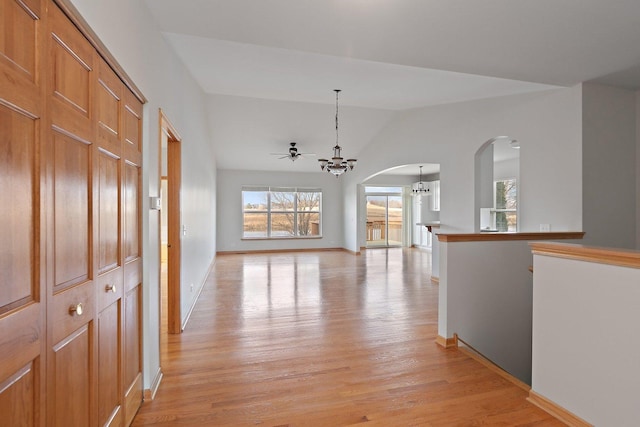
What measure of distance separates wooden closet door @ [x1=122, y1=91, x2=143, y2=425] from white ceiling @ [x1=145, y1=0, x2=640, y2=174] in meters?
0.85

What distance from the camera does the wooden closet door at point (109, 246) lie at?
1573mm

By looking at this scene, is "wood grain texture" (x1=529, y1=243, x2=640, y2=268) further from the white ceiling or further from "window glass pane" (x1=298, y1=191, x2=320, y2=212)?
"window glass pane" (x1=298, y1=191, x2=320, y2=212)

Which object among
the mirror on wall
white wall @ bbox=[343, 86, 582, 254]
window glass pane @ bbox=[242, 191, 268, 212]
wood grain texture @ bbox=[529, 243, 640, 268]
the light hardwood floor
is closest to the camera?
wood grain texture @ bbox=[529, 243, 640, 268]

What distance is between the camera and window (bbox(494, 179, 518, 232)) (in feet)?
28.3

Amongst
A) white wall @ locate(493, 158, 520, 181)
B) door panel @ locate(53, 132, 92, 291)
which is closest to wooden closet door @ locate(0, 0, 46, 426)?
door panel @ locate(53, 132, 92, 291)

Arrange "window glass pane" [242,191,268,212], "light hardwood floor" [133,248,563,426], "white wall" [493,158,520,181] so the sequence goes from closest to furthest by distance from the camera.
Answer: "light hardwood floor" [133,248,563,426] < "white wall" [493,158,520,181] < "window glass pane" [242,191,268,212]

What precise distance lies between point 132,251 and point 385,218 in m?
10.1

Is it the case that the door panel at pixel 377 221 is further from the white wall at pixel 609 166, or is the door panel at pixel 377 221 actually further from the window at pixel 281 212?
the white wall at pixel 609 166

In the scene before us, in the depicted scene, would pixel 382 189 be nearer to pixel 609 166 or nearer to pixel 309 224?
pixel 309 224

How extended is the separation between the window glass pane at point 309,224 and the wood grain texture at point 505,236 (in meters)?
7.34

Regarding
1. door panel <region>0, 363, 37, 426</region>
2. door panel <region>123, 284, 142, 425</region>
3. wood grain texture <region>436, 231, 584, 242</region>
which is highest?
A: wood grain texture <region>436, 231, 584, 242</region>

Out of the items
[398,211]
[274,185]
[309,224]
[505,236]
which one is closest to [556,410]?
[505,236]

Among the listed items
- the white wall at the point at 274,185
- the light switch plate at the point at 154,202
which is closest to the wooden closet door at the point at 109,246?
the light switch plate at the point at 154,202

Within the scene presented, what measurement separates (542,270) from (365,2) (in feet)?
6.82
